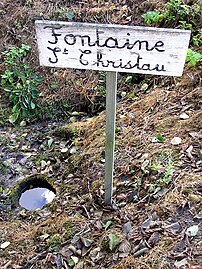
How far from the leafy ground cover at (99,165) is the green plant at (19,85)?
3.8 inches

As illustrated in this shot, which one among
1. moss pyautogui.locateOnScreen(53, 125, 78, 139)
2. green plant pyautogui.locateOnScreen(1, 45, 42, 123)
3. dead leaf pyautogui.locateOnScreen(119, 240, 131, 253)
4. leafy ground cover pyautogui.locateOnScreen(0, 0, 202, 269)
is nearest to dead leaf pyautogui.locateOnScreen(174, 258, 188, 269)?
leafy ground cover pyautogui.locateOnScreen(0, 0, 202, 269)

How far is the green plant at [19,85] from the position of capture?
3.38 m

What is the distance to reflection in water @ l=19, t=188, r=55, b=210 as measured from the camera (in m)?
2.65

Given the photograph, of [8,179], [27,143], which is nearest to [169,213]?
[8,179]

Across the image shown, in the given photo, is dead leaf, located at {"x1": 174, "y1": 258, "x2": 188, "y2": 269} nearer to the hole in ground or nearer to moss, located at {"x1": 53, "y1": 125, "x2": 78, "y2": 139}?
the hole in ground

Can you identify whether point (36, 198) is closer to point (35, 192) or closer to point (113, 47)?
point (35, 192)

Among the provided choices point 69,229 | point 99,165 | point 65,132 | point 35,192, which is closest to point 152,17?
point 65,132

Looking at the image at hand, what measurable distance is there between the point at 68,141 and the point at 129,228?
127 centimetres

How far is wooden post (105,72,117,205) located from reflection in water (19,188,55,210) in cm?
63

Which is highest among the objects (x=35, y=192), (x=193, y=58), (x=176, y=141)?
(x=193, y=58)

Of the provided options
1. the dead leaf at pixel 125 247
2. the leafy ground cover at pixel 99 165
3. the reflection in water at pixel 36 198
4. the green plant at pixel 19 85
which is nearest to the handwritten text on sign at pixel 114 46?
the leafy ground cover at pixel 99 165

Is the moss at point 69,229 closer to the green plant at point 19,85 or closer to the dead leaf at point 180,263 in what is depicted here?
the dead leaf at point 180,263

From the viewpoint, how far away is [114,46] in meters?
1.62

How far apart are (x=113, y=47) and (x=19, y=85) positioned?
1962 millimetres
